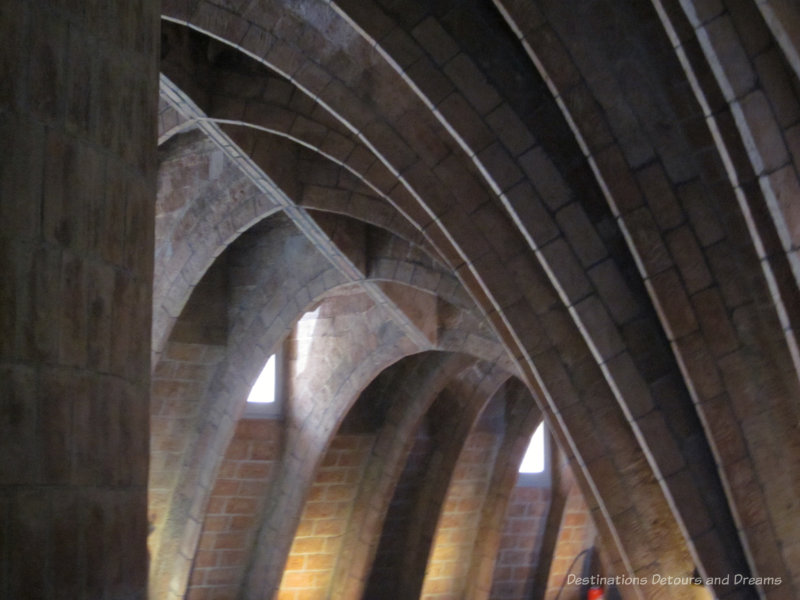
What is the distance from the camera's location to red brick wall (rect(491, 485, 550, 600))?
59.6 feet

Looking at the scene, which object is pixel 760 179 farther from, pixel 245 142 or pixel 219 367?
pixel 219 367

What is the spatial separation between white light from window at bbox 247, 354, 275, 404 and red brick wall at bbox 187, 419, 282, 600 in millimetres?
305

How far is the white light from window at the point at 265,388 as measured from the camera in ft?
49.8

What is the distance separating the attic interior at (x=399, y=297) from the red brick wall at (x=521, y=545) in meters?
0.05

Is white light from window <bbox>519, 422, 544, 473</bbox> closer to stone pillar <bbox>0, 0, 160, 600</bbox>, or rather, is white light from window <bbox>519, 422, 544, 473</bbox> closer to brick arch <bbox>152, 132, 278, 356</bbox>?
brick arch <bbox>152, 132, 278, 356</bbox>

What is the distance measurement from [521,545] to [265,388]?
5632 mm

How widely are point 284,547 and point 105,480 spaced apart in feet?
38.7

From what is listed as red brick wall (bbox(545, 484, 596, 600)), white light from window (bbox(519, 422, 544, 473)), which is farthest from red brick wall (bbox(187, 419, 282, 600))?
red brick wall (bbox(545, 484, 596, 600))

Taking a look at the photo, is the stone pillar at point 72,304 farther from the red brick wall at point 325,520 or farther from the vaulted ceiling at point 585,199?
the red brick wall at point 325,520

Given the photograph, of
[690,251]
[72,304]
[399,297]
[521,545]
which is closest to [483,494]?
[521,545]

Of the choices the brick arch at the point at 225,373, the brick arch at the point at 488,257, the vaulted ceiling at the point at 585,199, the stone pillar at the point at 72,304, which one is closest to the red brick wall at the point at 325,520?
the brick arch at the point at 225,373

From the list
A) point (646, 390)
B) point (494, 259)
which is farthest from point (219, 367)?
point (646, 390)

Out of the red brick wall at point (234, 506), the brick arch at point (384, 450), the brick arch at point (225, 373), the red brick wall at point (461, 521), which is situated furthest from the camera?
the red brick wall at point (461, 521)

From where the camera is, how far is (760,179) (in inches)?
207
